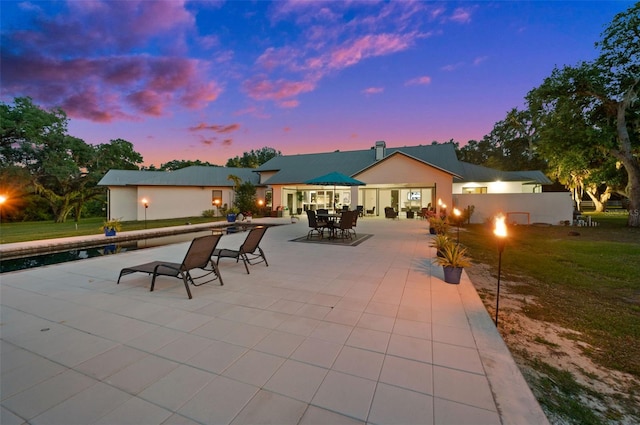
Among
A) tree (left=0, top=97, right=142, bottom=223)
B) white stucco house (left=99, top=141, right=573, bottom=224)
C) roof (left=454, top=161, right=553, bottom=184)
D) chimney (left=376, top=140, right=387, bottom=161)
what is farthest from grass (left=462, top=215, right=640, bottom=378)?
tree (left=0, top=97, right=142, bottom=223)

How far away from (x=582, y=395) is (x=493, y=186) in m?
24.0

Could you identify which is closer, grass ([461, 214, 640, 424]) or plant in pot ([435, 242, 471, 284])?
grass ([461, 214, 640, 424])

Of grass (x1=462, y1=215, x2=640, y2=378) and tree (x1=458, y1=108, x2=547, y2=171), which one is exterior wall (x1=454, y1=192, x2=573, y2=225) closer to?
grass (x1=462, y1=215, x2=640, y2=378)

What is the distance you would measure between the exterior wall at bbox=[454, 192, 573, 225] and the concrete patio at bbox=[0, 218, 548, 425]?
1560 cm

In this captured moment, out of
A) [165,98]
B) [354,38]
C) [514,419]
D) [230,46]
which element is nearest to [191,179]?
[165,98]

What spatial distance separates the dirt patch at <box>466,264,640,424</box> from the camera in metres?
2.42

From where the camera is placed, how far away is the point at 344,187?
75.9 ft

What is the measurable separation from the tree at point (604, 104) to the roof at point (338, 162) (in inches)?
263

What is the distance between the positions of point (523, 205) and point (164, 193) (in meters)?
26.8

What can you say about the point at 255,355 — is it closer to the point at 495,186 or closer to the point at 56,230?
the point at 56,230

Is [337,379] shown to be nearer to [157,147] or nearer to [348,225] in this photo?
[348,225]

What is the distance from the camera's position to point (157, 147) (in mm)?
31391

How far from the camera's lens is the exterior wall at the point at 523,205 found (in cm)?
1694

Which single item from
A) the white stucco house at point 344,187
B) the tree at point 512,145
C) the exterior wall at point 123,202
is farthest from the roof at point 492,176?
the exterior wall at point 123,202
